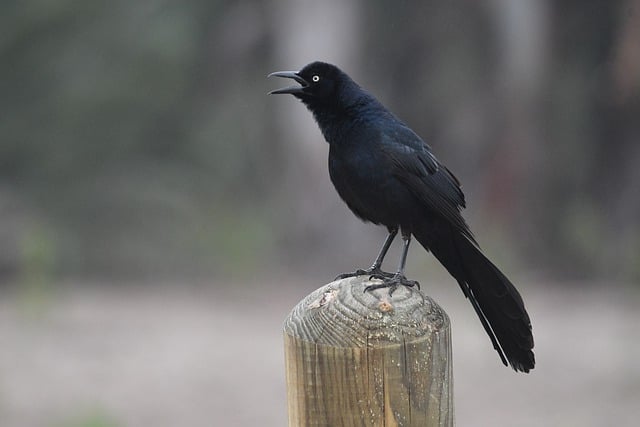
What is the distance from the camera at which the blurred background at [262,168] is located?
9.53 m

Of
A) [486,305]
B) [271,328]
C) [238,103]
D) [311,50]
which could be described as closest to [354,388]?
[486,305]

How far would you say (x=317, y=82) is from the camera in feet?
12.5

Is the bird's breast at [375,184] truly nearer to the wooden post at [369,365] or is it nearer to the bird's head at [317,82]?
the bird's head at [317,82]

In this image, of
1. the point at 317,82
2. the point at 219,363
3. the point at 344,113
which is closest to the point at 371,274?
the point at 344,113

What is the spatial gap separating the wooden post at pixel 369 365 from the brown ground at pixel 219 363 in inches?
155

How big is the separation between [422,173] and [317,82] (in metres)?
0.65

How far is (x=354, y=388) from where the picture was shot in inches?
76.6

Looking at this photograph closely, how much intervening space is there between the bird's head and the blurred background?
472 centimetres

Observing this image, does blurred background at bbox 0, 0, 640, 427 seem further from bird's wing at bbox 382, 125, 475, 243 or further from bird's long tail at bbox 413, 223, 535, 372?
bird's long tail at bbox 413, 223, 535, 372

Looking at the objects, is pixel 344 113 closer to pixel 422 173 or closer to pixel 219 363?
pixel 422 173

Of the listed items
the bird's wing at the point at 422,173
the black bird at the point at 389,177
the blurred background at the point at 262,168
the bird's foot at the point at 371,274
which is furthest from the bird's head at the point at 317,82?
the blurred background at the point at 262,168

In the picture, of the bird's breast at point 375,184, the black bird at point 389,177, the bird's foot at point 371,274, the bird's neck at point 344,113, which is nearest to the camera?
the bird's foot at point 371,274

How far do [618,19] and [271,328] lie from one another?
486 centimetres

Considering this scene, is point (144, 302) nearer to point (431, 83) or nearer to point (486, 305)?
point (431, 83)
